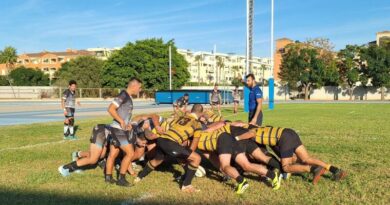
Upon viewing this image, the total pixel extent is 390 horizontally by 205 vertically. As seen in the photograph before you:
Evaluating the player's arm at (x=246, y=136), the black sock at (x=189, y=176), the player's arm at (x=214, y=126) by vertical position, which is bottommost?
the black sock at (x=189, y=176)

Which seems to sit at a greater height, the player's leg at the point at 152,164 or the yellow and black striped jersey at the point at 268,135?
the yellow and black striped jersey at the point at 268,135

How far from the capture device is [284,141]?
22.0 feet

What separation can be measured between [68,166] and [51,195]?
1396 mm

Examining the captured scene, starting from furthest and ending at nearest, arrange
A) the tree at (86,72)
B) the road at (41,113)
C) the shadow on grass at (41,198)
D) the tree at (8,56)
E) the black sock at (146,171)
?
the tree at (8,56) → the tree at (86,72) → the road at (41,113) → the black sock at (146,171) → the shadow on grass at (41,198)

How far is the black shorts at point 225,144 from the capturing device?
6.57m

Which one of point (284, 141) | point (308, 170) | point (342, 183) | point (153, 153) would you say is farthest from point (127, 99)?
point (342, 183)

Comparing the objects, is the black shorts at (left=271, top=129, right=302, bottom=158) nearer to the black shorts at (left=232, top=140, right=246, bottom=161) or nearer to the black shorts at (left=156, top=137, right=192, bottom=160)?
the black shorts at (left=232, top=140, right=246, bottom=161)

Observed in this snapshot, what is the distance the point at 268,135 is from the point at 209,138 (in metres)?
0.93

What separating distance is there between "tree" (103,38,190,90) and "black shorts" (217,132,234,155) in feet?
190

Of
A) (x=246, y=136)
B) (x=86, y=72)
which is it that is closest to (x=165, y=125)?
(x=246, y=136)

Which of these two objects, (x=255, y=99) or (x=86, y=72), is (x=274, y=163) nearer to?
(x=255, y=99)

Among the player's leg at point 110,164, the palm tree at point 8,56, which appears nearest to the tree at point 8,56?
the palm tree at point 8,56

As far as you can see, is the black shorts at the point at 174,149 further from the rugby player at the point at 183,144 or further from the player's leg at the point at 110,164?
the player's leg at the point at 110,164

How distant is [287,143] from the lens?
673 cm
